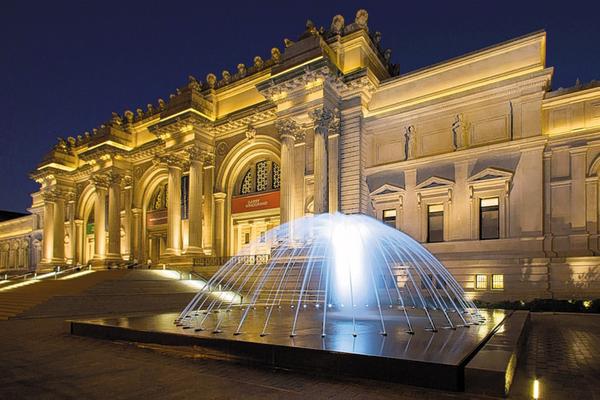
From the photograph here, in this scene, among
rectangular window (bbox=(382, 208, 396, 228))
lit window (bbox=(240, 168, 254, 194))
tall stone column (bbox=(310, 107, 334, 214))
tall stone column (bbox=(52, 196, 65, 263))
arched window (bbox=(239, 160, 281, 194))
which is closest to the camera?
tall stone column (bbox=(310, 107, 334, 214))

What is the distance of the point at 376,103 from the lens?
89.6 feet

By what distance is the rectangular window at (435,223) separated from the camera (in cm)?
2398

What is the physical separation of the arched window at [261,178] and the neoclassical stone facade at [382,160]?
0.14 m

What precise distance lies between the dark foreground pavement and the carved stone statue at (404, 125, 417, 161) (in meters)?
15.7

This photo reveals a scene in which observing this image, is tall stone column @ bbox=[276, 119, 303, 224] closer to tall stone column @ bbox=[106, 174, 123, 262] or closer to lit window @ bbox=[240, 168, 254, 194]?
lit window @ bbox=[240, 168, 254, 194]

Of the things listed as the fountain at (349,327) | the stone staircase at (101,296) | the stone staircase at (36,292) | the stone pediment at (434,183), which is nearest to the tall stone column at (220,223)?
the stone staircase at (101,296)

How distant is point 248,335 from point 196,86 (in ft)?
99.3

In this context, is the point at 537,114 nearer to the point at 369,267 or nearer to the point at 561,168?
the point at 561,168

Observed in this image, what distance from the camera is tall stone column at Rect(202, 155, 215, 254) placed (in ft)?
114

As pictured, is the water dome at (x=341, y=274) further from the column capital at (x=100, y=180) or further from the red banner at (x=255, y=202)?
the column capital at (x=100, y=180)

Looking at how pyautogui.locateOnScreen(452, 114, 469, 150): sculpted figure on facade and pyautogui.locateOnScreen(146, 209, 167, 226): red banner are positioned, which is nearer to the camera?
pyautogui.locateOnScreen(452, 114, 469, 150): sculpted figure on facade

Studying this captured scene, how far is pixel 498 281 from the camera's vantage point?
69.2 feet

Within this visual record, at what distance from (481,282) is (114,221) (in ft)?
109

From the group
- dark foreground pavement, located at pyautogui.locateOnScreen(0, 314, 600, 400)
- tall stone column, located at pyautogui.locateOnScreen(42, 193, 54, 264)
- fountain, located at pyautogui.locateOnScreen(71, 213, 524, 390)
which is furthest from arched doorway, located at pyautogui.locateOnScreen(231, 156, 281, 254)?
tall stone column, located at pyautogui.locateOnScreen(42, 193, 54, 264)
